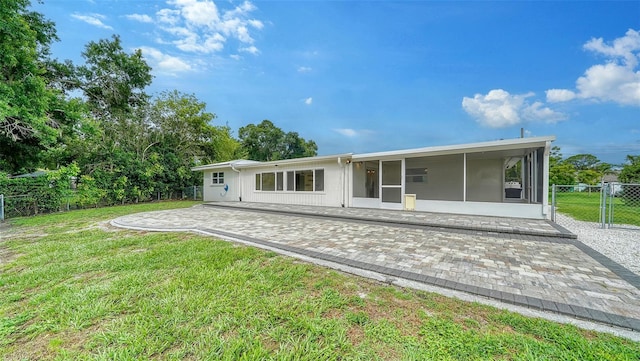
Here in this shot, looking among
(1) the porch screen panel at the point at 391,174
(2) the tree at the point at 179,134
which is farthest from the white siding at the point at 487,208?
(2) the tree at the point at 179,134

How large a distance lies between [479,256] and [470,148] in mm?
4674

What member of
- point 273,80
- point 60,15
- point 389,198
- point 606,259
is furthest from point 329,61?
point 606,259

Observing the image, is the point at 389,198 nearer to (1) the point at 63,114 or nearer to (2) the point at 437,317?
(2) the point at 437,317

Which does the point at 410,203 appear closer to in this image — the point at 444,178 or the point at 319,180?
the point at 444,178

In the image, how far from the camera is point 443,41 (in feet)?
40.0

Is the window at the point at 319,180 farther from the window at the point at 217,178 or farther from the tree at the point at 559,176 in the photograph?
the tree at the point at 559,176

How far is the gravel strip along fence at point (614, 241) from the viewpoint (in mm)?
3588

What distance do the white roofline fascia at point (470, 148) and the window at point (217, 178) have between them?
9543mm

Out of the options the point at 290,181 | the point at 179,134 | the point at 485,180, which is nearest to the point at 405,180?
the point at 485,180

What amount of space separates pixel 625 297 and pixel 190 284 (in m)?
4.80

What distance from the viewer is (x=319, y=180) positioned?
10570 millimetres

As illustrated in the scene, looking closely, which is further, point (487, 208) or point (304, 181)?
point (304, 181)

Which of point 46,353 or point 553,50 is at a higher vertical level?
point 553,50

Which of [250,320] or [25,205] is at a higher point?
[25,205]
